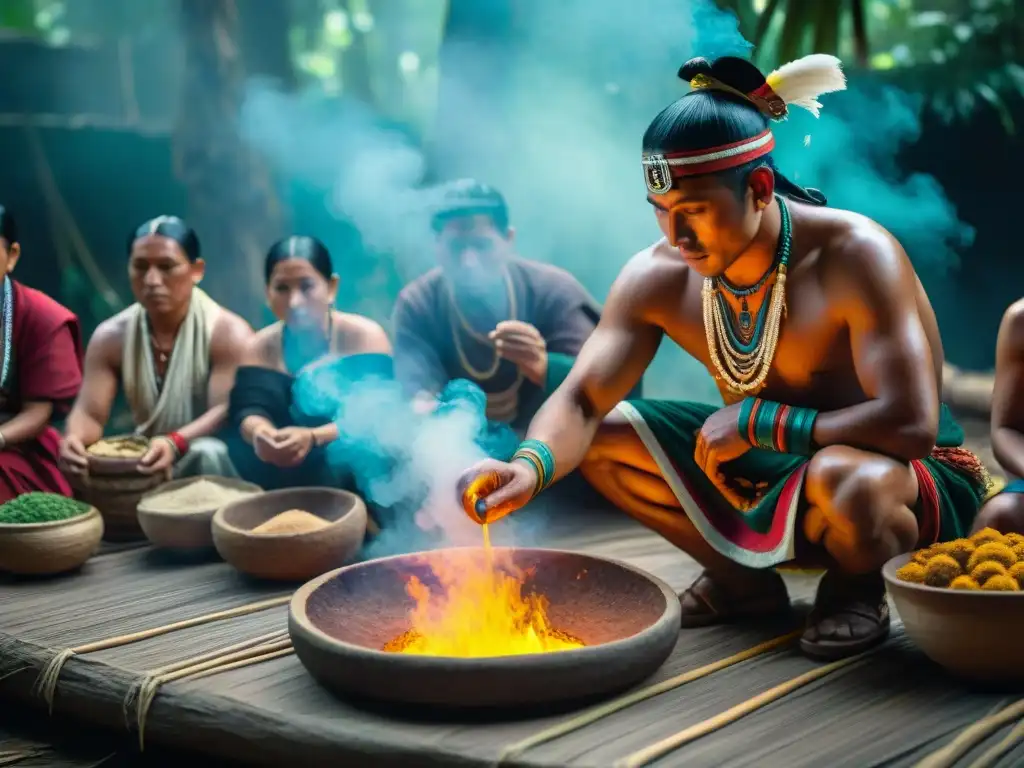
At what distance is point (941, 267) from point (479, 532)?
440cm

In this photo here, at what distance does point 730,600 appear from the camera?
3.29 metres

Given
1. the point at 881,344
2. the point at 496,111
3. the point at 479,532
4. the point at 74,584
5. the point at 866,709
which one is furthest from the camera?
the point at 496,111

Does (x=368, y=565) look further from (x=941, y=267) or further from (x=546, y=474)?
(x=941, y=267)

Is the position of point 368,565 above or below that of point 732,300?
below

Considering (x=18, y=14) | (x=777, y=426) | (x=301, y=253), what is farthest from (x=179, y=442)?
(x=18, y=14)

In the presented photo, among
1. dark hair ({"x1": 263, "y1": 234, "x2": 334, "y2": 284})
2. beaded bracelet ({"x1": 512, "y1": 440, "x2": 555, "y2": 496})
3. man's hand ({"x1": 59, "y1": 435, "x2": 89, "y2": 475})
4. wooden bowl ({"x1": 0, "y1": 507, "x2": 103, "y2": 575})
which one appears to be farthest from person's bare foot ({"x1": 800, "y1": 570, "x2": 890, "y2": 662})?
man's hand ({"x1": 59, "y1": 435, "x2": 89, "y2": 475})

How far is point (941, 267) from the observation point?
7.34m

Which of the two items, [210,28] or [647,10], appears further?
[210,28]

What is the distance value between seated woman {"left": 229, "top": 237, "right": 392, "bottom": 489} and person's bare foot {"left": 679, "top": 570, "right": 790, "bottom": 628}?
1682 millimetres

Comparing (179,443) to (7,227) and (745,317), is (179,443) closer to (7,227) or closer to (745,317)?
(7,227)

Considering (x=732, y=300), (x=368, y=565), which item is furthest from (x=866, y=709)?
(x=368, y=565)

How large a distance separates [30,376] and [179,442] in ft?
2.15

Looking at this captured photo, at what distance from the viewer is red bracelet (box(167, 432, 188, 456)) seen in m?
4.60

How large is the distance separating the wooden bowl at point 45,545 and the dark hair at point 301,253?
1.37m
